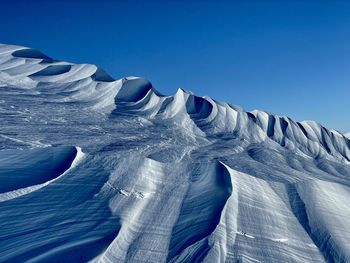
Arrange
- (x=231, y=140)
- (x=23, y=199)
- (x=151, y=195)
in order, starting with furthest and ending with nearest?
(x=231, y=140) < (x=151, y=195) < (x=23, y=199)

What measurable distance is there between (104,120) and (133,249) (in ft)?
11.6

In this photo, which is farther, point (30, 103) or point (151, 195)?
point (30, 103)

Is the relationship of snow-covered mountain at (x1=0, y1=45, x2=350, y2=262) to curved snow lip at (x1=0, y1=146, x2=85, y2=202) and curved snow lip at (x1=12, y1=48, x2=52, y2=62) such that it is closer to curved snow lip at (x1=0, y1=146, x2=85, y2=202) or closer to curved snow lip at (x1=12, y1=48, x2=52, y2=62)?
curved snow lip at (x1=0, y1=146, x2=85, y2=202)

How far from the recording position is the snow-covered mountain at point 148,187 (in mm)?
3275

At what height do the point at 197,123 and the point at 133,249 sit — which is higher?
the point at 197,123

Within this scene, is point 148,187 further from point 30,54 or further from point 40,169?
point 30,54

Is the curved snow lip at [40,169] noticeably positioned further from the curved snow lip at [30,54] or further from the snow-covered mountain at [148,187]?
the curved snow lip at [30,54]

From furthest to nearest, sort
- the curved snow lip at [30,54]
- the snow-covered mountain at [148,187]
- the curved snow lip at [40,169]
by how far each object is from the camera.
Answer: the curved snow lip at [30,54] < the curved snow lip at [40,169] < the snow-covered mountain at [148,187]

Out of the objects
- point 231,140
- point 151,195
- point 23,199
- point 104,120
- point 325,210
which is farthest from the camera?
point 231,140

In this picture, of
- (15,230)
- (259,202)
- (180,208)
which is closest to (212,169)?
(259,202)

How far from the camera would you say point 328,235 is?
381 centimetres

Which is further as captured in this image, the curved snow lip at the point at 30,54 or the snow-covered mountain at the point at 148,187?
the curved snow lip at the point at 30,54

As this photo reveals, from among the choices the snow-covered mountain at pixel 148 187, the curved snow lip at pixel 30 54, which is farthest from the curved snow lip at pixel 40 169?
the curved snow lip at pixel 30 54

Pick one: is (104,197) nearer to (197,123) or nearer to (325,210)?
(325,210)
